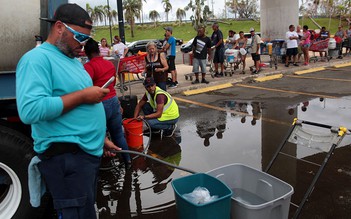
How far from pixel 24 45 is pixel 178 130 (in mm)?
3740

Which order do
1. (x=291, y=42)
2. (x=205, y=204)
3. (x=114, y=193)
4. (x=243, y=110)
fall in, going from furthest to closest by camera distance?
(x=291, y=42)
(x=243, y=110)
(x=114, y=193)
(x=205, y=204)

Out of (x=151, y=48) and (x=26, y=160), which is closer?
(x=26, y=160)

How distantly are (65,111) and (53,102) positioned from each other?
10cm

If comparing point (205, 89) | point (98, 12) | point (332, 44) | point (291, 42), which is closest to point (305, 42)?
point (291, 42)

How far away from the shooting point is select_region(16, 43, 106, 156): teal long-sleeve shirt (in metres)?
1.72

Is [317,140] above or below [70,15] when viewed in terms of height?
below

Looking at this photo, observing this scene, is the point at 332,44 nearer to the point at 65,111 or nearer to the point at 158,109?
the point at 158,109

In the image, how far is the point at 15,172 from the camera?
2.70 metres

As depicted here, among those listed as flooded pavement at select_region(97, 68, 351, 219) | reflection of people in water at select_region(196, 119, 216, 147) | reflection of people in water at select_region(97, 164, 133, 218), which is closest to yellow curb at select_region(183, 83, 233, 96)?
flooded pavement at select_region(97, 68, 351, 219)

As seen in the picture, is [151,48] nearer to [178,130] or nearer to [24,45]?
[178,130]

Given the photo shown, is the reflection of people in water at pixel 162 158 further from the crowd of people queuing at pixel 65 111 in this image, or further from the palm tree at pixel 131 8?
the palm tree at pixel 131 8

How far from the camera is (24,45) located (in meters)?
2.74

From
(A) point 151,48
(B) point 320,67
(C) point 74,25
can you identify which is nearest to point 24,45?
(C) point 74,25

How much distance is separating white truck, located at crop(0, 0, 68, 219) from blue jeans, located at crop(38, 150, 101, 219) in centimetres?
77
